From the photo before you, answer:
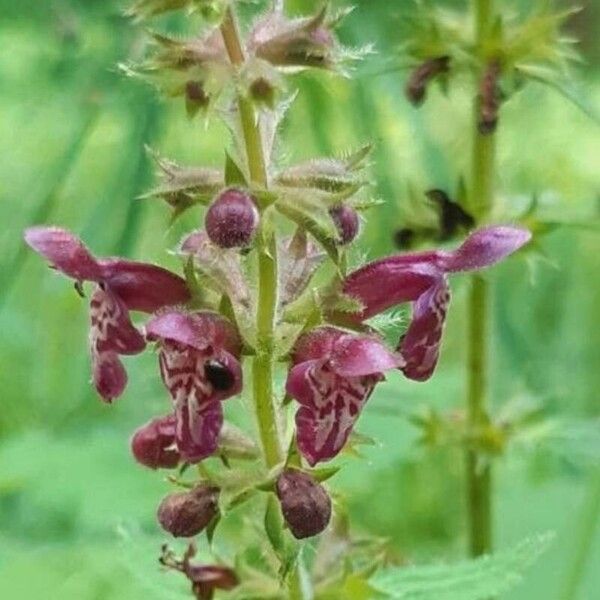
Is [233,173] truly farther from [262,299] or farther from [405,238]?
[405,238]

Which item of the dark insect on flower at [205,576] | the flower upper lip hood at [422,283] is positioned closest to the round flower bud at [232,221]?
the flower upper lip hood at [422,283]

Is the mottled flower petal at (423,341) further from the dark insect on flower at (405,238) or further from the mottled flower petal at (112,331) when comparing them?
the dark insect on flower at (405,238)

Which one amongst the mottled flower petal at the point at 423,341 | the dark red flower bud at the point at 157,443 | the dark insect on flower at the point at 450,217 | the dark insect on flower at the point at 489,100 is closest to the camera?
the mottled flower petal at the point at 423,341

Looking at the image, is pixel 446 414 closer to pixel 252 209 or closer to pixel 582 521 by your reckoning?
pixel 582 521

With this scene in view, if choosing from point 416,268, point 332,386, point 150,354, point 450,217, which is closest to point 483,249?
point 416,268

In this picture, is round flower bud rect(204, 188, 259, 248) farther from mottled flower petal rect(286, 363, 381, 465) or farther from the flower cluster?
mottled flower petal rect(286, 363, 381, 465)
